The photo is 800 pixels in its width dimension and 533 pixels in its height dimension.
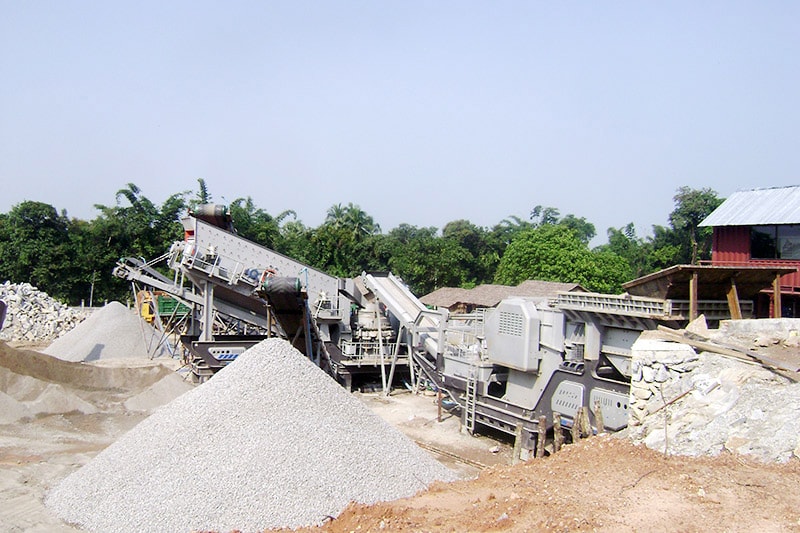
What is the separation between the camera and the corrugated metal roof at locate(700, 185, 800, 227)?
17511 millimetres

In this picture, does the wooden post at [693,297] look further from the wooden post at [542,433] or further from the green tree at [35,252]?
the green tree at [35,252]

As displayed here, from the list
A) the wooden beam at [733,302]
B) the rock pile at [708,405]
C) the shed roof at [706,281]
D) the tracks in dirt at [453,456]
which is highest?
the shed roof at [706,281]

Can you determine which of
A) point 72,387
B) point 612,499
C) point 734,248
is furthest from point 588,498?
point 72,387

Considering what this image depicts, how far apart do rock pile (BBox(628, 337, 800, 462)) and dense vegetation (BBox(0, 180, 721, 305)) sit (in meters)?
22.9

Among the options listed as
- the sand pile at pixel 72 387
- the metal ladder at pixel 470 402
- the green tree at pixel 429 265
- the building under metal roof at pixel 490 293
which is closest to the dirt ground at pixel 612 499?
the metal ladder at pixel 470 402

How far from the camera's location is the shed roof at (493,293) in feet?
94.1

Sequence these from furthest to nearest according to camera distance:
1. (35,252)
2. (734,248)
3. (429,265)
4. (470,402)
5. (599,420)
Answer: (429,265) → (35,252) → (734,248) → (470,402) → (599,420)

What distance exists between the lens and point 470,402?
14859mm

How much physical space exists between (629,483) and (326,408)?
5003 millimetres

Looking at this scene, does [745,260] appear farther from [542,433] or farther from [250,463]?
[250,463]

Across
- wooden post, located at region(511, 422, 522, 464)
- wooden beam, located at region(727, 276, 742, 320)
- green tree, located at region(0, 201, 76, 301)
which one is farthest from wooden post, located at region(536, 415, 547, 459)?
green tree, located at region(0, 201, 76, 301)

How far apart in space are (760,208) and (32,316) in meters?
31.5

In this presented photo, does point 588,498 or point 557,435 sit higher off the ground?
point 588,498

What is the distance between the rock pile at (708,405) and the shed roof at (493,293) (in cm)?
1761
